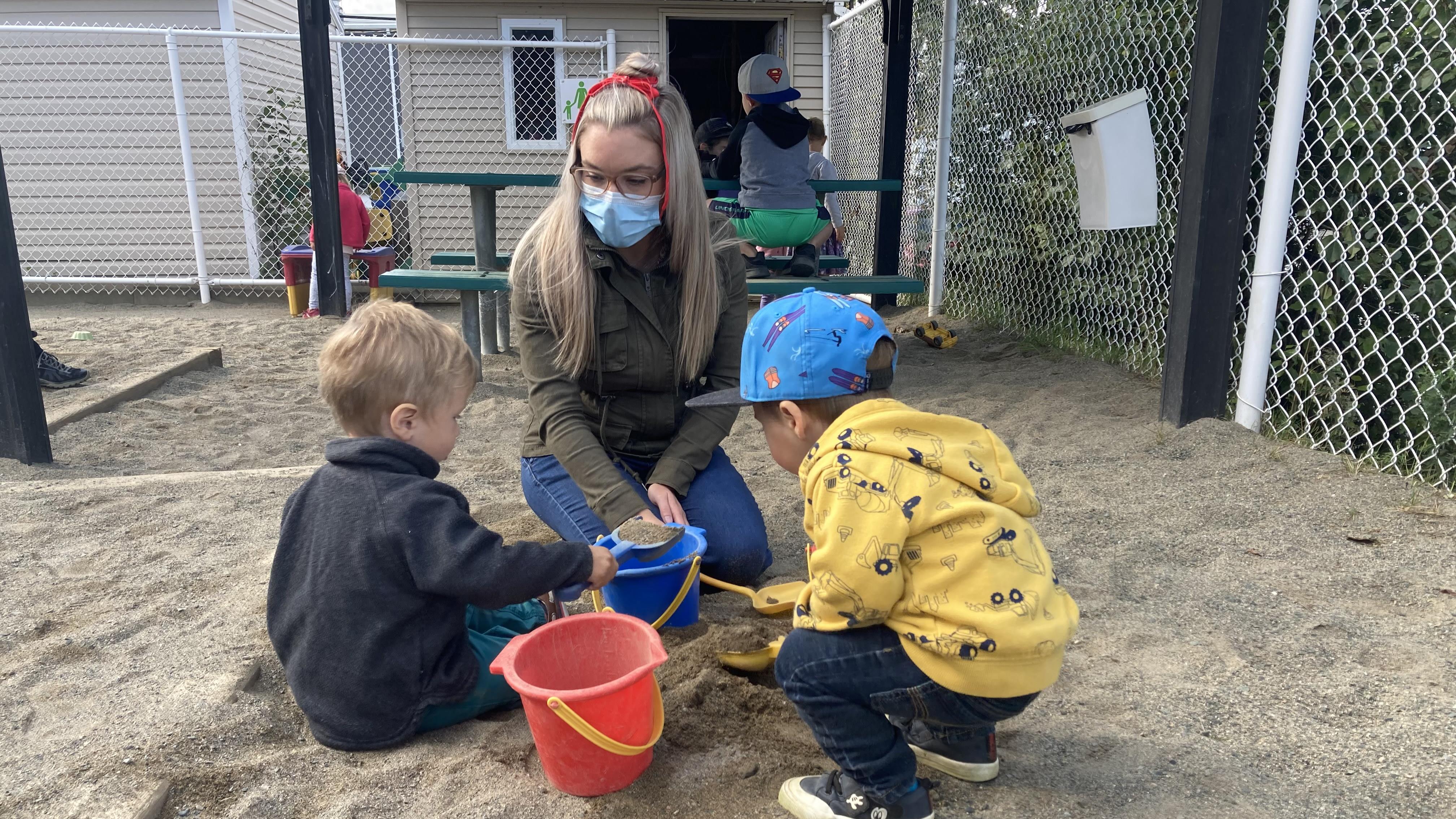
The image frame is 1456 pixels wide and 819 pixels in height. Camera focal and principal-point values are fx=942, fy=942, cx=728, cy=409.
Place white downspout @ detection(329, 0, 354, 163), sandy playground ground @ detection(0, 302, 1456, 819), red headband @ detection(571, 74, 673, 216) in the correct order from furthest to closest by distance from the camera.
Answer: white downspout @ detection(329, 0, 354, 163) → red headband @ detection(571, 74, 673, 216) → sandy playground ground @ detection(0, 302, 1456, 819)

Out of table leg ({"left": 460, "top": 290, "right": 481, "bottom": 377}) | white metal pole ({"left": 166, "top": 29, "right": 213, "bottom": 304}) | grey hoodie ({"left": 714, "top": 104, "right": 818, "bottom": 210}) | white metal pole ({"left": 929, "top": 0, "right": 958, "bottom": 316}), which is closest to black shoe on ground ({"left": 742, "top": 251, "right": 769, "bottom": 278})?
grey hoodie ({"left": 714, "top": 104, "right": 818, "bottom": 210})

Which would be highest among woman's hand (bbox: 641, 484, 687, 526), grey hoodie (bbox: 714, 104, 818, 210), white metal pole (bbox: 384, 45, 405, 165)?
white metal pole (bbox: 384, 45, 405, 165)

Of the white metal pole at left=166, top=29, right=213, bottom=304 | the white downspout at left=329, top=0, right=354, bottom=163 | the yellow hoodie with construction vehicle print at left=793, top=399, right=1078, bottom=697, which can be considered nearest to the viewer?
the yellow hoodie with construction vehicle print at left=793, top=399, right=1078, bottom=697

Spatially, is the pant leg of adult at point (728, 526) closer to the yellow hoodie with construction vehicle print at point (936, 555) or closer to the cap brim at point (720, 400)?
the cap brim at point (720, 400)

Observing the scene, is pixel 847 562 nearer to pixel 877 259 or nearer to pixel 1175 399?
pixel 1175 399

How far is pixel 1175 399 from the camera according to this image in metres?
3.66

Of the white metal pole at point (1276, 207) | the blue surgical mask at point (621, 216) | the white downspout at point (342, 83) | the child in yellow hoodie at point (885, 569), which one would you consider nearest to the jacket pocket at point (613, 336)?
the blue surgical mask at point (621, 216)

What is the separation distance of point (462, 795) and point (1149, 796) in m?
1.20

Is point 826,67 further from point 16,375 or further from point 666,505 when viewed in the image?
point 666,505

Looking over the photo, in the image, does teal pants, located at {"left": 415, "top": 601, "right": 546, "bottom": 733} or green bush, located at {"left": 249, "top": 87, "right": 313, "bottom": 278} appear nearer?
teal pants, located at {"left": 415, "top": 601, "right": 546, "bottom": 733}

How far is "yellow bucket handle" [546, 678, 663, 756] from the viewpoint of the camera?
1504 millimetres

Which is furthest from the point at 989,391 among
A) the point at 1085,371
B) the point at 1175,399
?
the point at 1175,399

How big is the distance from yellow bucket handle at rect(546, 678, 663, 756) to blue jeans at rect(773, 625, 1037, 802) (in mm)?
256

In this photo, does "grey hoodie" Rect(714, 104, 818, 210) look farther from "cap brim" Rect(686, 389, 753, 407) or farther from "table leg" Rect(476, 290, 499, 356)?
"cap brim" Rect(686, 389, 753, 407)
